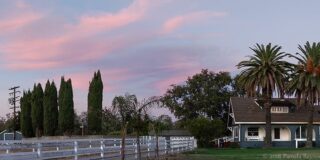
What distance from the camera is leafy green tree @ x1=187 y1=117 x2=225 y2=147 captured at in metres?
79.7

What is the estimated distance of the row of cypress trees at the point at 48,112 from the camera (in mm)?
86438

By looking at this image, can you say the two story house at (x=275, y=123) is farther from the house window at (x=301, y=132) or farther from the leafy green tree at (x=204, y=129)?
the leafy green tree at (x=204, y=129)

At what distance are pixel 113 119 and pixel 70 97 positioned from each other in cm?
5633

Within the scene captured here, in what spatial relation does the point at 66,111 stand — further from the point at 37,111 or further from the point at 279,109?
the point at 279,109

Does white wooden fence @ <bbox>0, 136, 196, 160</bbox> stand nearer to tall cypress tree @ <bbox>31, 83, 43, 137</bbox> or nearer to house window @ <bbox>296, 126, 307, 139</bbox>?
house window @ <bbox>296, 126, 307, 139</bbox>

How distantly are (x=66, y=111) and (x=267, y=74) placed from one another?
1136 inches

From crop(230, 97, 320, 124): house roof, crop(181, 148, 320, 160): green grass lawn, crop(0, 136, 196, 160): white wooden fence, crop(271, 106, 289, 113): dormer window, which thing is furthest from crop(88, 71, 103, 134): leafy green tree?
crop(181, 148, 320, 160): green grass lawn

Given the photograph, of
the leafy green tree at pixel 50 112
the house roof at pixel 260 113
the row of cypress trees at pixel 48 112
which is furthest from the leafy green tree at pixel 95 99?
the house roof at pixel 260 113

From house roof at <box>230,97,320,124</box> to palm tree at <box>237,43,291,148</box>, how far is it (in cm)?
623

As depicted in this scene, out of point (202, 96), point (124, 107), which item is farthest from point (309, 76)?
point (124, 107)

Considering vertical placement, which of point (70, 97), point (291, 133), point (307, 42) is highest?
point (307, 42)

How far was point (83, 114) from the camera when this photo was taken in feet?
348

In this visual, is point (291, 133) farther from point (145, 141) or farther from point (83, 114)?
point (145, 141)

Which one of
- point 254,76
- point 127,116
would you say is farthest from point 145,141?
point 254,76
